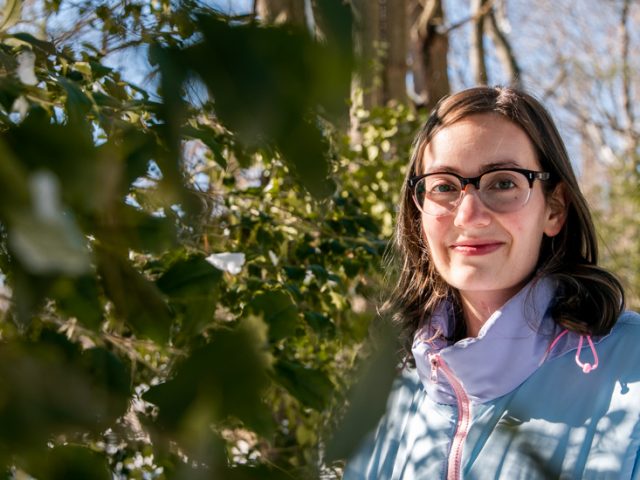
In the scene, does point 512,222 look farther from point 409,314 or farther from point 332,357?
point 332,357

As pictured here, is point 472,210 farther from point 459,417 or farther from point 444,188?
point 459,417

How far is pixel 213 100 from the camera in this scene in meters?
0.31

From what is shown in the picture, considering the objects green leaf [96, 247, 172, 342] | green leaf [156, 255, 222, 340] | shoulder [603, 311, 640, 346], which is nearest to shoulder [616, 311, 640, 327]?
shoulder [603, 311, 640, 346]

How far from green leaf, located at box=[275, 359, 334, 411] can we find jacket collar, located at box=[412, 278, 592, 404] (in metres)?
0.88

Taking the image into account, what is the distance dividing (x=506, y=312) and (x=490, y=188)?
0.22 m

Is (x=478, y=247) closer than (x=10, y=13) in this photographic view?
No

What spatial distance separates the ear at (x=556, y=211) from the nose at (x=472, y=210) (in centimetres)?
19

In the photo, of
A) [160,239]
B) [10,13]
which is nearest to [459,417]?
[10,13]

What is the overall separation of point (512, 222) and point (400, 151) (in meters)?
2.31

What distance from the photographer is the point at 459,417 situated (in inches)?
61.4

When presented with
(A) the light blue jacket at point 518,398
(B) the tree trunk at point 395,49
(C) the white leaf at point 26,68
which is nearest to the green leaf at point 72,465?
(C) the white leaf at point 26,68

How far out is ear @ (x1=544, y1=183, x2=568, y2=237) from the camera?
166 cm

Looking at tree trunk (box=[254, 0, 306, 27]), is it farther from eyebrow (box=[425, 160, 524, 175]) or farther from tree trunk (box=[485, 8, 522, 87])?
tree trunk (box=[485, 8, 522, 87])

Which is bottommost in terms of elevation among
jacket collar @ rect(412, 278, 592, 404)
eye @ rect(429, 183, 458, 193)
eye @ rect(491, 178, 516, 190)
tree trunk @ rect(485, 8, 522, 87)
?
jacket collar @ rect(412, 278, 592, 404)
